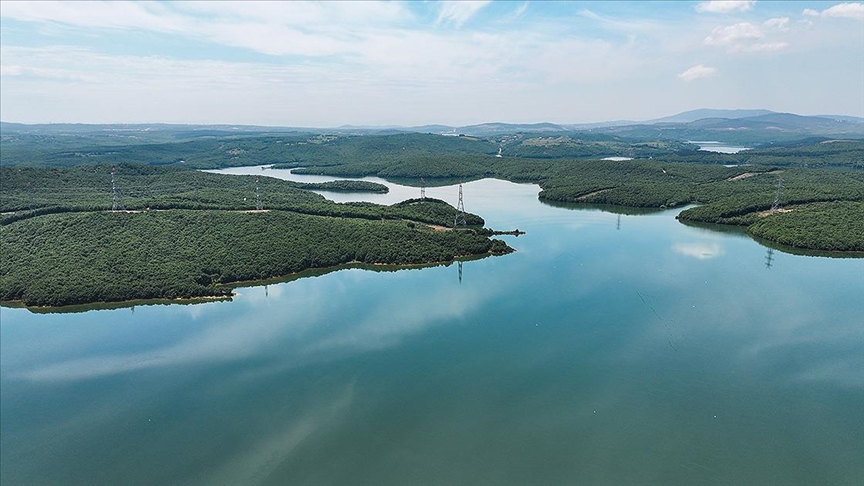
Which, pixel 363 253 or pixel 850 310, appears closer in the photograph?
pixel 850 310

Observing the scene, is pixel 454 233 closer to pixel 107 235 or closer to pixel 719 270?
pixel 719 270

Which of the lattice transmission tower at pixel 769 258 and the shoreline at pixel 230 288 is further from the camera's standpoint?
the lattice transmission tower at pixel 769 258

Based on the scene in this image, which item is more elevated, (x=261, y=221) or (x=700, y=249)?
(x=261, y=221)

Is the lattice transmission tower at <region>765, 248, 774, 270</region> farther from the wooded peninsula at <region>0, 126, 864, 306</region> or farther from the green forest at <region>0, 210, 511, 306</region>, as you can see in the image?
the green forest at <region>0, 210, 511, 306</region>

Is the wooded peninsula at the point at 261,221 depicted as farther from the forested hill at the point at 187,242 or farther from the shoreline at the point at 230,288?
the shoreline at the point at 230,288

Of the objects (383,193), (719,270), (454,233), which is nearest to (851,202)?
(719,270)

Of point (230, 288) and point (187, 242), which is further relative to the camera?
point (187, 242)

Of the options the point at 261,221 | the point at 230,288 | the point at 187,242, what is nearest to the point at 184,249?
the point at 187,242

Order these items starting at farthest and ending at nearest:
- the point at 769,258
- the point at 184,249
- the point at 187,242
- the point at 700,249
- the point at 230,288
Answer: the point at 700,249 < the point at 769,258 < the point at 187,242 < the point at 184,249 < the point at 230,288

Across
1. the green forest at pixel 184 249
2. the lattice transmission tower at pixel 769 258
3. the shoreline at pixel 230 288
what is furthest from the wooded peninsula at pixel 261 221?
the lattice transmission tower at pixel 769 258

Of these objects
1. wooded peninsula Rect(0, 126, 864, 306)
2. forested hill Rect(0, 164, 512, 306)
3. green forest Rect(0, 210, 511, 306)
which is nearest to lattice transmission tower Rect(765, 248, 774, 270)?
wooded peninsula Rect(0, 126, 864, 306)

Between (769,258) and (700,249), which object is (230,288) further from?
(769,258)
